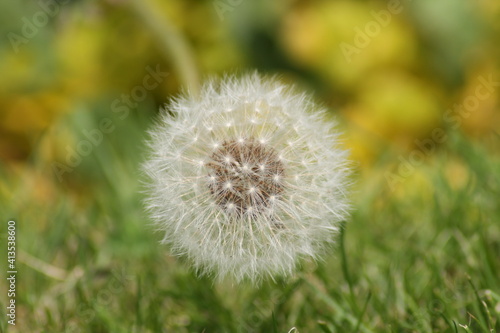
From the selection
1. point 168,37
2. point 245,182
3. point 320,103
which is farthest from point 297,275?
point 320,103

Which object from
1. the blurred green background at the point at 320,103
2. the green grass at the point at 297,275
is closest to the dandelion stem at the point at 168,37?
the blurred green background at the point at 320,103

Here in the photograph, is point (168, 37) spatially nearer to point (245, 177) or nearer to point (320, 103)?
point (320, 103)

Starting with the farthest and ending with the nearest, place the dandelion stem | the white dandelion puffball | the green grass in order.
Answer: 1. the dandelion stem
2. the green grass
3. the white dandelion puffball

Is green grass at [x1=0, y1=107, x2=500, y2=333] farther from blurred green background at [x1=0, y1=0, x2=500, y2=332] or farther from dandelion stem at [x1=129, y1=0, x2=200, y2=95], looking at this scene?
dandelion stem at [x1=129, y1=0, x2=200, y2=95]

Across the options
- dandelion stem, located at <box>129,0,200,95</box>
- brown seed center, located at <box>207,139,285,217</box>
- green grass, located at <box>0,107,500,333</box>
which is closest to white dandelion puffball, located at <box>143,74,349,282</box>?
brown seed center, located at <box>207,139,285,217</box>

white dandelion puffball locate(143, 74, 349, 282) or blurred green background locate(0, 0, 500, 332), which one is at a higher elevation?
white dandelion puffball locate(143, 74, 349, 282)

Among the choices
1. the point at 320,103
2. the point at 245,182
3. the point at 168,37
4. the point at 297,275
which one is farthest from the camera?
the point at 320,103

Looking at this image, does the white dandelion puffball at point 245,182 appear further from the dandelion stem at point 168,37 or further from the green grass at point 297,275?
the dandelion stem at point 168,37

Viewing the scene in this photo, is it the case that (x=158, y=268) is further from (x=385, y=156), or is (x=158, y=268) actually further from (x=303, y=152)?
(x=385, y=156)
